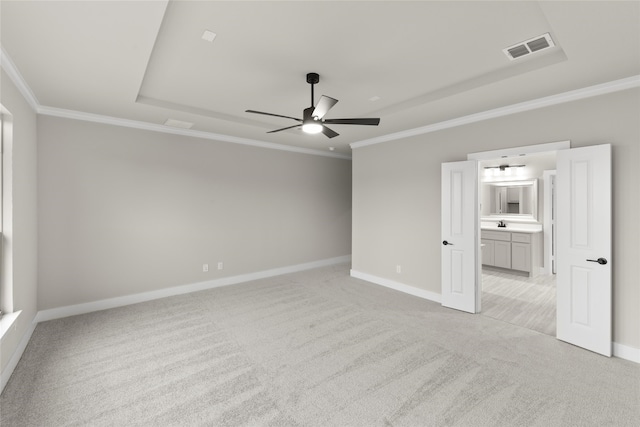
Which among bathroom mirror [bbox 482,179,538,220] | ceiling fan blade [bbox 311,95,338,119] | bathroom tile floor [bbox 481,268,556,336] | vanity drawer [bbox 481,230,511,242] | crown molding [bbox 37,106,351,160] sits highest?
crown molding [bbox 37,106,351,160]

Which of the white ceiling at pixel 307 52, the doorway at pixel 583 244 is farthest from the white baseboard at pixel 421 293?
the white ceiling at pixel 307 52

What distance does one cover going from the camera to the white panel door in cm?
286

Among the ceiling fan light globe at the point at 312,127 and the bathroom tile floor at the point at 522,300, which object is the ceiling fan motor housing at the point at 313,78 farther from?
the bathroom tile floor at the point at 522,300

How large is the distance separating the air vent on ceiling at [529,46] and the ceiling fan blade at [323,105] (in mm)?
1477

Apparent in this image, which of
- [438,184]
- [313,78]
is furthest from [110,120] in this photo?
[438,184]

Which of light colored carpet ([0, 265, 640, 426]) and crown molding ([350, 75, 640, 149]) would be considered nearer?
light colored carpet ([0, 265, 640, 426])

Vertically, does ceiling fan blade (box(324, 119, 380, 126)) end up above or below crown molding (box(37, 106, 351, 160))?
below

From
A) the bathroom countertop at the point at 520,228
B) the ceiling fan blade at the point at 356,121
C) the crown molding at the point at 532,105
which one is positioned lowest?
the bathroom countertop at the point at 520,228

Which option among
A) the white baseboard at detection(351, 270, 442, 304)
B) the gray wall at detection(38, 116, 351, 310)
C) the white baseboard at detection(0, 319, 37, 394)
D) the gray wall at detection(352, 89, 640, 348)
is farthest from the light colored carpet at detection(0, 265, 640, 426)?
the gray wall at detection(352, 89, 640, 348)

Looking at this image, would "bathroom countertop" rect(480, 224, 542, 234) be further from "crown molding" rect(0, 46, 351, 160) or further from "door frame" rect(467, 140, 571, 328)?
"crown molding" rect(0, 46, 351, 160)

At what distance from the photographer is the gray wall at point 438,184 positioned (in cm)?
282

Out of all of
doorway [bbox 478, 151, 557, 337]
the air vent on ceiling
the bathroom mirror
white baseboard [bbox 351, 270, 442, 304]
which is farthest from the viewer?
the bathroom mirror

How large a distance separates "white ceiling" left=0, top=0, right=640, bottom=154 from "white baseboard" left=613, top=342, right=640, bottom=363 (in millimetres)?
2607

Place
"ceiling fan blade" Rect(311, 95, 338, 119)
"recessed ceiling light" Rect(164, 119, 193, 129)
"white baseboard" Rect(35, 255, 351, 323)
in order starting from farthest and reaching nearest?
1. "recessed ceiling light" Rect(164, 119, 193, 129)
2. "white baseboard" Rect(35, 255, 351, 323)
3. "ceiling fan blade" Rect(311, 95, 338, 119)
